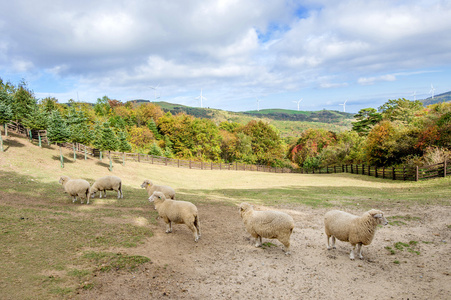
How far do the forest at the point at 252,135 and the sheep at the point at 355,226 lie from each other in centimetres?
2317

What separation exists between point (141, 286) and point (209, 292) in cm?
166

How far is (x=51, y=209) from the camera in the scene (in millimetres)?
10133

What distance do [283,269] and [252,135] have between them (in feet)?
203

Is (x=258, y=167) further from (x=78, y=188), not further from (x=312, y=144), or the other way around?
(x=78, y=188)

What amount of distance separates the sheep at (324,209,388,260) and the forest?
2317 centimetres

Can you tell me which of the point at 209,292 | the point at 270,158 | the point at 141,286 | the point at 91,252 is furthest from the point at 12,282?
the point at 270,158

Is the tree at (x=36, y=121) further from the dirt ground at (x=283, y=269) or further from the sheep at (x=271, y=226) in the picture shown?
the sheep at (x=271, y=226)

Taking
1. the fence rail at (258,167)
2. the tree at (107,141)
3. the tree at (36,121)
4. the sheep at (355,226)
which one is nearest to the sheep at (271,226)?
the sheep at (355,226)

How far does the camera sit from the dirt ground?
584cm

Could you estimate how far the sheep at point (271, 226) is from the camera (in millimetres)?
7953

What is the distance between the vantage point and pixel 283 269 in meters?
7.12

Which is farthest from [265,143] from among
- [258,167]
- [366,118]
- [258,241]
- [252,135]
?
[258,241]

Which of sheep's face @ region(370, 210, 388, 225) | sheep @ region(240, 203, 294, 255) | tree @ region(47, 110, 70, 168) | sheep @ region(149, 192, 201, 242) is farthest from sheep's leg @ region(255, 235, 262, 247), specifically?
tree @ region(47, 110, 70, 168)

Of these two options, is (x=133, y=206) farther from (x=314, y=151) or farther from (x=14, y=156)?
(x=314, y=151)
